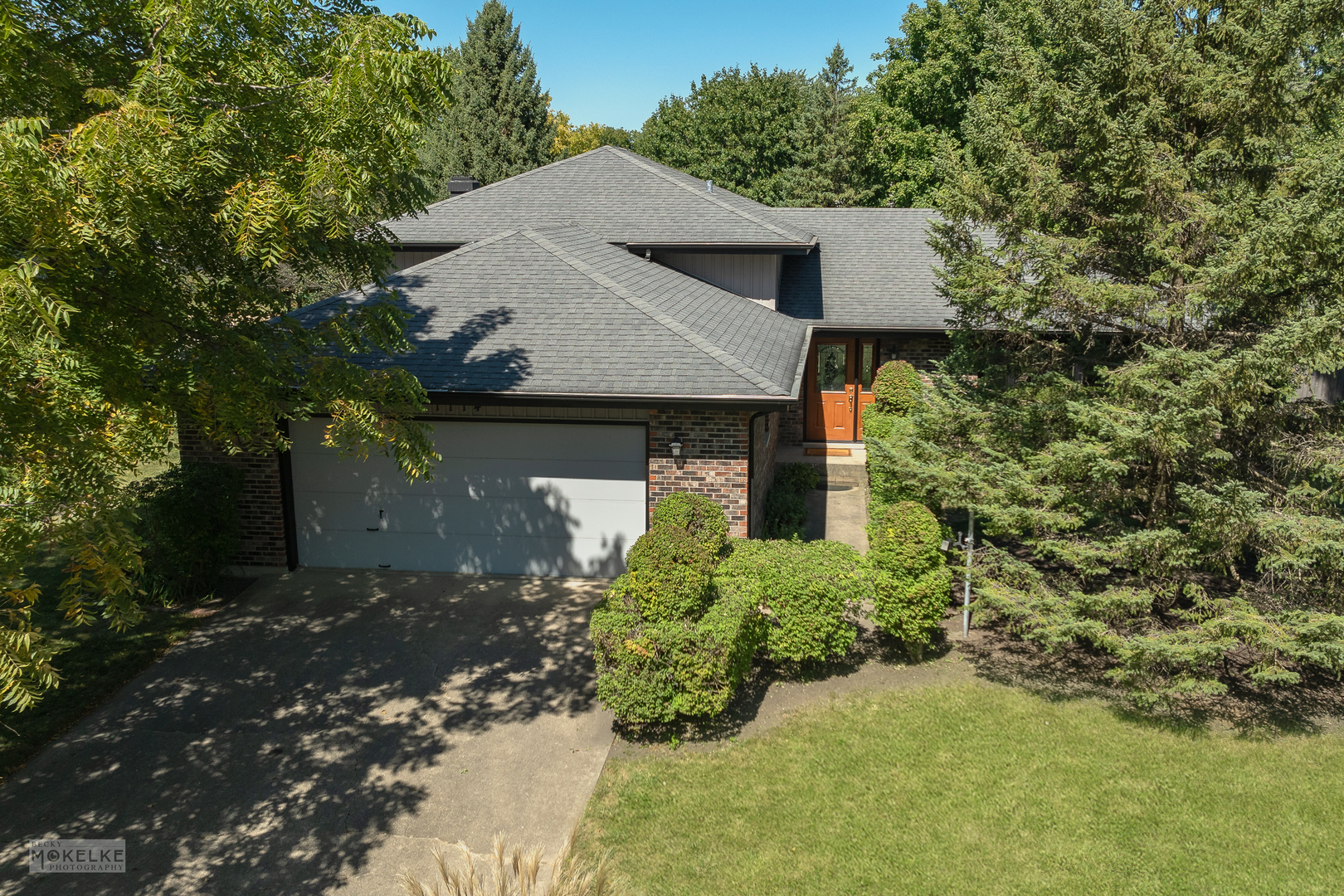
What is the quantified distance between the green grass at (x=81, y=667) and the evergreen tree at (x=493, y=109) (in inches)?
1210

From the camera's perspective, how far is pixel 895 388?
15.1m

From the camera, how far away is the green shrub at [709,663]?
7109mm

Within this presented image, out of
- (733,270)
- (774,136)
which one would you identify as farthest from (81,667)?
(774,136)

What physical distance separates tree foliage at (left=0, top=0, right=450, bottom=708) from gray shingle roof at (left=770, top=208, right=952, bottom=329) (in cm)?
1135

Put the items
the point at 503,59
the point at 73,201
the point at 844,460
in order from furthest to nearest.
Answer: the point at 503,59, the point at 844,460, the point at 73,201

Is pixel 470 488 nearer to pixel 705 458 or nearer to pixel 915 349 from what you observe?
pixel 705 458

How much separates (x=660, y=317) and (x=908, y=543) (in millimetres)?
4889

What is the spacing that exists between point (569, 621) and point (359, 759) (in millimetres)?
3134

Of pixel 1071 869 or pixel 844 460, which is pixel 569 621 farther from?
pixel 844 460

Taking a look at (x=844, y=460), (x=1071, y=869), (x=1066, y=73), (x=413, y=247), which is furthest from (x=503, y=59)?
(x=1071, y=869)

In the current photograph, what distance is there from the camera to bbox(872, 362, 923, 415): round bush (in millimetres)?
14805

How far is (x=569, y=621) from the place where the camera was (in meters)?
9.84

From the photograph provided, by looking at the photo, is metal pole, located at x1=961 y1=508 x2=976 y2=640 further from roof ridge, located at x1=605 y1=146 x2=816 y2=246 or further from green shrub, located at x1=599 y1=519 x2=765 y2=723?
roof ridge, located at x1=605 y1=146 x2=816 y2=246

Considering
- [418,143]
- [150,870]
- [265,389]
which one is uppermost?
[418,143]
